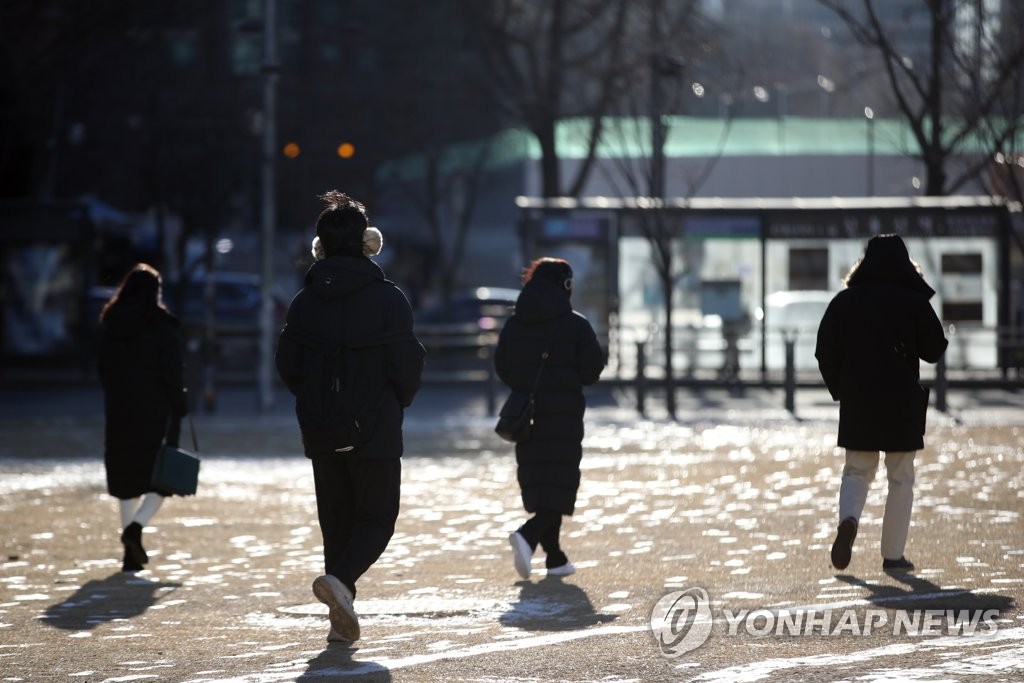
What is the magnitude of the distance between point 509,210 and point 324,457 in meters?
49.3

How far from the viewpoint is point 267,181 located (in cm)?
2389

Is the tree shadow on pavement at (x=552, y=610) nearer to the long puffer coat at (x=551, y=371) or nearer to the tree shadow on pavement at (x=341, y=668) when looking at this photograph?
the long puffer coat at (x=551, y=371)

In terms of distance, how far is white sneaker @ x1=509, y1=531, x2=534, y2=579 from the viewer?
8.94 metres

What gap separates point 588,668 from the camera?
6625mm

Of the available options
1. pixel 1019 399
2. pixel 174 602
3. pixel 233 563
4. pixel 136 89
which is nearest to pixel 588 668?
pixel 174 602

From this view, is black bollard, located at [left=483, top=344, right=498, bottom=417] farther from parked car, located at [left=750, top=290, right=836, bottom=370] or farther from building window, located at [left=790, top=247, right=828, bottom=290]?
building window, located at [left=790, top=247, right=828, bottom=290]

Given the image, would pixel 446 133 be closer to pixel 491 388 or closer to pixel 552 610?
pixel 491 388

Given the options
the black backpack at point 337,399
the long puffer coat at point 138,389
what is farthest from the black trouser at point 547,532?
the long puffer coat at point 138,389

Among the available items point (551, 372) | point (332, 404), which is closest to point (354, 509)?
point (332, 404)

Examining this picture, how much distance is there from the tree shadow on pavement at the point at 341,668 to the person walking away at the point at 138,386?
10.5 feet

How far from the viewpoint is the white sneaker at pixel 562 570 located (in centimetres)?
930

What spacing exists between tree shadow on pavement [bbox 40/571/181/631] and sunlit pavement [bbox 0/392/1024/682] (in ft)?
0.07

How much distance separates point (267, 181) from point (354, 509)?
16.7m

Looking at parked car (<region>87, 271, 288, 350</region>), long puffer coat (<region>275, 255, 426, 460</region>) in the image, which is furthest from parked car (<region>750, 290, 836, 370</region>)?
long puffer coat (<region>275, 255, 426, 460</region>)
